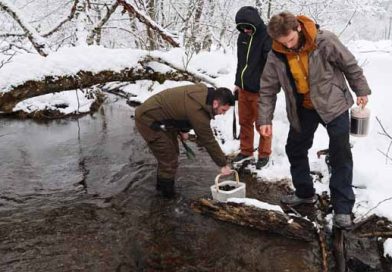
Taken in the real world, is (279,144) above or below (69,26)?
below

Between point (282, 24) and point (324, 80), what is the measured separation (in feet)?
2.14

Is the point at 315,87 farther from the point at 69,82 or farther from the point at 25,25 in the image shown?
the point at 25,25

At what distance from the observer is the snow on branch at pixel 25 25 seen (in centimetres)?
704

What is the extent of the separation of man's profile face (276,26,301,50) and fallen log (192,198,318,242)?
60.5 inches

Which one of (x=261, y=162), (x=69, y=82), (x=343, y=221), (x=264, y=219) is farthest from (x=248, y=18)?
(x=69, y=82)

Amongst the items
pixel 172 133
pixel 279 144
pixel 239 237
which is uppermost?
pixel 172 133

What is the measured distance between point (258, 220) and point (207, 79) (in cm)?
387

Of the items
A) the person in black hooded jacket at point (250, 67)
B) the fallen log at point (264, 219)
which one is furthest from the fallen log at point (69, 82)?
the fallen log at point (264, 219)

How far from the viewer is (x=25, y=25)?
23.7 ft

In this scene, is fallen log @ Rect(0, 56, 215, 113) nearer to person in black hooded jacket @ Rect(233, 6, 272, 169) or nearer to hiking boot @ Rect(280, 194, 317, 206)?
person in black hooded jacket @ Rect(233, 6, 272, 169)

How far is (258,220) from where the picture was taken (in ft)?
12.3

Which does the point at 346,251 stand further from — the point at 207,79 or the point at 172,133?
the point at 207,79

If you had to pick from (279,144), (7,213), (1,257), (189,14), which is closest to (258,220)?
(279,144)

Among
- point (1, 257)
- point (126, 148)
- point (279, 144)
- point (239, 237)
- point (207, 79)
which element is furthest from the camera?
point (207, 79)
